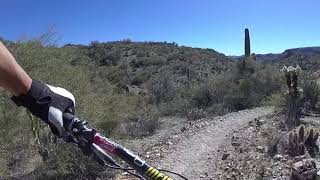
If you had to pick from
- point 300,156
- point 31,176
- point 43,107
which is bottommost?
point 31,176

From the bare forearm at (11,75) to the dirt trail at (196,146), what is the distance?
954 cm

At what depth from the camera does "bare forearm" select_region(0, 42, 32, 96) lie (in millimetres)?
1267

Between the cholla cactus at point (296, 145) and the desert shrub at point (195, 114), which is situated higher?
the cholla cactus at point (296, 145)

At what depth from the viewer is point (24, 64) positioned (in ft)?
38.5

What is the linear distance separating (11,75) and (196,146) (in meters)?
12.5

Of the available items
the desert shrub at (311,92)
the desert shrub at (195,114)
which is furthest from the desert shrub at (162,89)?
the desert shrub at (311,92)

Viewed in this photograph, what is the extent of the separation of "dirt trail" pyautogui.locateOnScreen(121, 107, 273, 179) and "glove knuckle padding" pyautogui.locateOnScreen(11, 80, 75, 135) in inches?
372

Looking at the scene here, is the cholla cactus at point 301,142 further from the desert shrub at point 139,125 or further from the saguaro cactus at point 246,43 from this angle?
the saguaro cactus at point 246,43

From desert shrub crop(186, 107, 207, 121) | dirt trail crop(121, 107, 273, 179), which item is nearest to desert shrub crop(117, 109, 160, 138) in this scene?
dirt trail crop(121, 107, 273, 179)

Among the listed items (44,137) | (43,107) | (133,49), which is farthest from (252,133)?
(133,49)

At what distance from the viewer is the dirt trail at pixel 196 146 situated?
455 inches

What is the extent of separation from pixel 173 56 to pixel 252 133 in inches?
1155

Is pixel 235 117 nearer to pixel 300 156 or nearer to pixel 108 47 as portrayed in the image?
pixel 300 156

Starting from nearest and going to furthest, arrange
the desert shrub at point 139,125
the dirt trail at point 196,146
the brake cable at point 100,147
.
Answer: the brake cable at point 100,147, the dirt trail at point 196,146, the desert shrub at point 139,125
